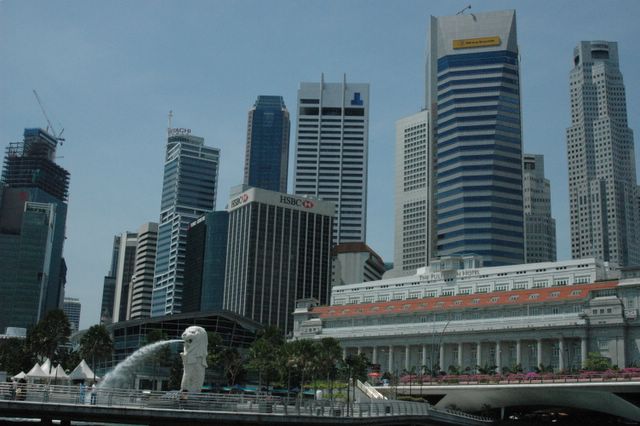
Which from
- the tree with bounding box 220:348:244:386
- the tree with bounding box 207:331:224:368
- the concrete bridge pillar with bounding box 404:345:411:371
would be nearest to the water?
the tree with bounding box 207:331:224:368

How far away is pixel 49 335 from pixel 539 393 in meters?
82.9

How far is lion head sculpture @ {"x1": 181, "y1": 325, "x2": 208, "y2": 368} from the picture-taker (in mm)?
74312

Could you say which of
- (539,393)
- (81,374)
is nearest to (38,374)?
(81,374)

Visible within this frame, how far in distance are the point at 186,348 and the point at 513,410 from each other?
Answer: 284 ft

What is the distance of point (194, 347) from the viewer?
7450cm

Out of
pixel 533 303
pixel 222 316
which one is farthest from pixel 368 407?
pixel 533 303

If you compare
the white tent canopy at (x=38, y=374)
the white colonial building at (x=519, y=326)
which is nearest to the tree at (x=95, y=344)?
the white tent canopy at (x=38, y=374)

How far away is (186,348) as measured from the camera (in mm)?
74812

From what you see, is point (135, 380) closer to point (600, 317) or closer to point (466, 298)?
point (466, 298)

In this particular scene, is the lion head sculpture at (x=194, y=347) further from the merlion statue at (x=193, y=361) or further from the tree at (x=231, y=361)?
the tree at (x=231, y=361)

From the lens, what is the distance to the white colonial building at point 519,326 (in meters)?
156

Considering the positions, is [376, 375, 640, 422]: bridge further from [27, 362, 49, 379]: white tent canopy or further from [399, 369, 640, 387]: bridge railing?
[27, 362, 49, 379]: white tent canopy

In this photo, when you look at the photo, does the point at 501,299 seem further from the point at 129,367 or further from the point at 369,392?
the point at 129,367

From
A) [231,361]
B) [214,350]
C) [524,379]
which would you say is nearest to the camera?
[524,379]
